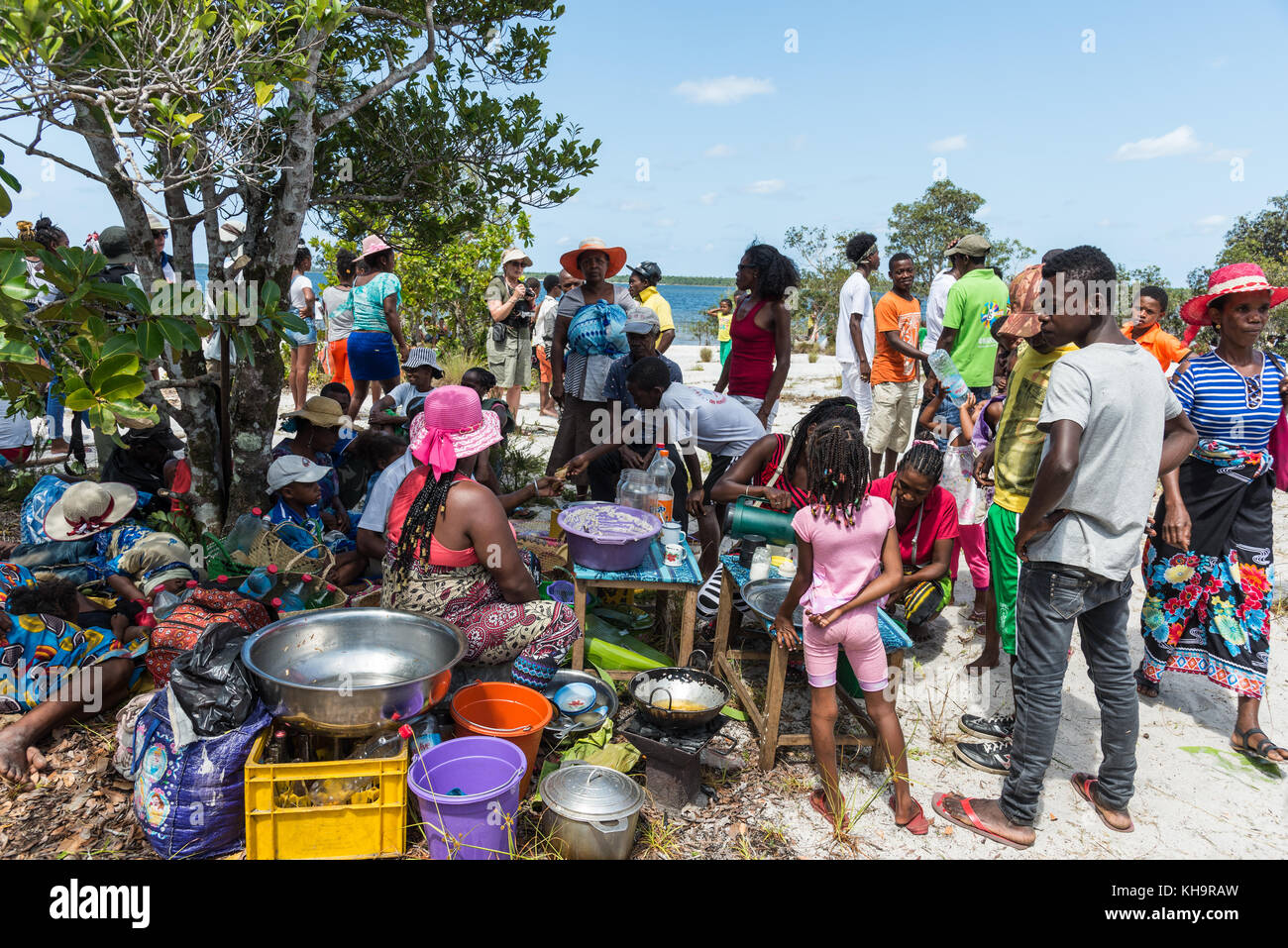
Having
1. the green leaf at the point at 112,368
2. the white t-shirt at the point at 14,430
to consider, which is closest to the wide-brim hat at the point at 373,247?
the white t-shirt at the point at 14,430

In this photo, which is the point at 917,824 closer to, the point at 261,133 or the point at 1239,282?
the point at 1239,282

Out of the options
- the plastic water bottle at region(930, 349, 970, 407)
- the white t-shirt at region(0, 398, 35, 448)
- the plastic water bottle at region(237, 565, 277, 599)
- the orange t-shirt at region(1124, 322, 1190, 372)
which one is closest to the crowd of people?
the plastic water bottle at region(237, 565, 277, 599)

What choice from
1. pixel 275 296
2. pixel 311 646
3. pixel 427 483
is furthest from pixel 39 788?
pixel 275 296

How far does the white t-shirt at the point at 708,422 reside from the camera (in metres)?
5.11

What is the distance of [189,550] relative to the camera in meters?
4.48

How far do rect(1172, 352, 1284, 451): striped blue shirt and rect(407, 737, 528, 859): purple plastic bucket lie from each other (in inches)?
137

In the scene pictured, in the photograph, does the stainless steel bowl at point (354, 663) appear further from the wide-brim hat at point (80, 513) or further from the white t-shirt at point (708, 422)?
the white t-shirt at point (708, 422)

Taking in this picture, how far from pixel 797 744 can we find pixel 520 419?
312 inches

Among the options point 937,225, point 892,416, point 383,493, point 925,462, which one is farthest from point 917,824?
point 937,225

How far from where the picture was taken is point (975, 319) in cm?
666

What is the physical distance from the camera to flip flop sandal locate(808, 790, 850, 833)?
132 inches

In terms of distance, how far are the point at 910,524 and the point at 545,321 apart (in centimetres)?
752

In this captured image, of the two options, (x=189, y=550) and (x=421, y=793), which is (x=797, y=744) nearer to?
(x=421, y=793)

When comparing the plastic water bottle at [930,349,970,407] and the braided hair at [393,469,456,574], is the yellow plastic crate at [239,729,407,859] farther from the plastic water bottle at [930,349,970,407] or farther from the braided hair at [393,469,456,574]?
the plastic water bottle at [930,349,970,407]
